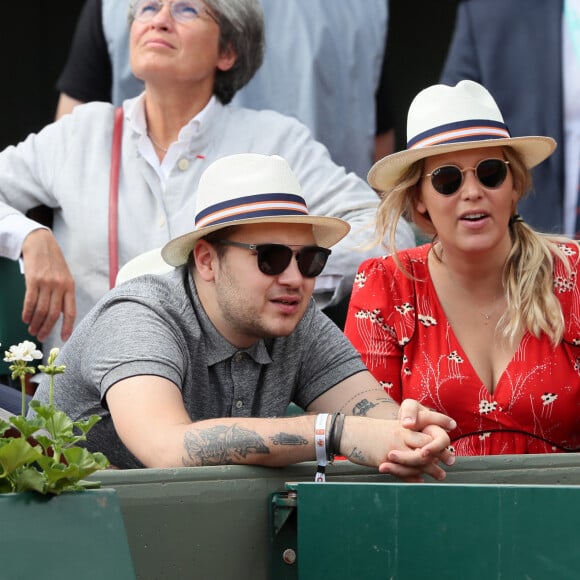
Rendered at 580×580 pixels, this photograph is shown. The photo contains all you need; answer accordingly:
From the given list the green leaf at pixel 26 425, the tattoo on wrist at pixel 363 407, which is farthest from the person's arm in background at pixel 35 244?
the green leaf at pixel 26 425

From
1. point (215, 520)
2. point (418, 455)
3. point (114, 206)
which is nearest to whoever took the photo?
point (215, 520)

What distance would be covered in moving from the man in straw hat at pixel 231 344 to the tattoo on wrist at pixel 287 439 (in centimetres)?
3

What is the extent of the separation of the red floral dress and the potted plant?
1.61 m

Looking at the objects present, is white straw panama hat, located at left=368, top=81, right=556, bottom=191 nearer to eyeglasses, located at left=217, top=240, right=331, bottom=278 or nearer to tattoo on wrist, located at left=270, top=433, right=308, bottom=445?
eyeglasses, located at left=217, top=240, right=331, bottom=278

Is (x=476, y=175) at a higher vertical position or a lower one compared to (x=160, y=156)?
lower

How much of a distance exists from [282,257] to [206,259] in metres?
0.22

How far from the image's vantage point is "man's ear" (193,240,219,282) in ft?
10.1

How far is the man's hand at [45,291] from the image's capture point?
3.78m

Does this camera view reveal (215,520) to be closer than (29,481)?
No

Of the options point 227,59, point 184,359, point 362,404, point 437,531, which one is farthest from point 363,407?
point 227,59

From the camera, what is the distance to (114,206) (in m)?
4.05

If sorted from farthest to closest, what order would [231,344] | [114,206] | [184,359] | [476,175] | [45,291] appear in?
[114,206] < [45,291] < [476,175] < [231,344] < [184,359]

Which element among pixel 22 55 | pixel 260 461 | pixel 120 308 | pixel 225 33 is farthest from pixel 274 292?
pixel 22 55

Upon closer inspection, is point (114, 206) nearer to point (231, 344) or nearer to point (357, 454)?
point (231, 344)
